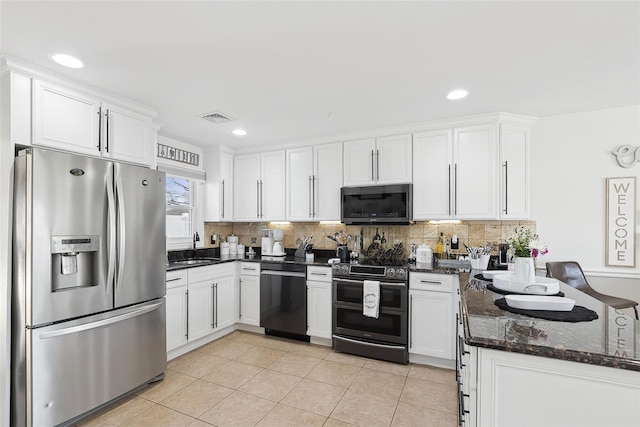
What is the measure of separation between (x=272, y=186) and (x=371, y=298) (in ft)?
6.60

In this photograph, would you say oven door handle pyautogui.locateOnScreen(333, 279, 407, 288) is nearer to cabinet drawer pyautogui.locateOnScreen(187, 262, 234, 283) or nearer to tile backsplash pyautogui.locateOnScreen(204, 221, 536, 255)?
tile backsplash pyautogui.locateOnScreen(204, 221, 536, 255)

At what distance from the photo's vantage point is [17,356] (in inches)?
78.0

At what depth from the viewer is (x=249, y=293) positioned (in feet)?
13.2

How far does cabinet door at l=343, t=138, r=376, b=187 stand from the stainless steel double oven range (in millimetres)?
987

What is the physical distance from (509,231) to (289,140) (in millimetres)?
2798

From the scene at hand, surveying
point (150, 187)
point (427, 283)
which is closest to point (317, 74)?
point (150, 187)

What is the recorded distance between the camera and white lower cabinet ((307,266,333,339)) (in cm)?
355

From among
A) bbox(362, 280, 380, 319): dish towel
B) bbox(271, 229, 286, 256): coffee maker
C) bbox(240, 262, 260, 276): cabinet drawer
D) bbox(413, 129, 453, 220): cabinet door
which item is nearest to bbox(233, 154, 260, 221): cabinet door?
bbox(271, 229, 286, 256): coffee maker

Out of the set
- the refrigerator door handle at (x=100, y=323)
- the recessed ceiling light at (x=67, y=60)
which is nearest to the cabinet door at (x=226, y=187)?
the refrigerator door handle at (x=100, y=323)

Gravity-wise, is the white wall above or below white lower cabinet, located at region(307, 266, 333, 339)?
above

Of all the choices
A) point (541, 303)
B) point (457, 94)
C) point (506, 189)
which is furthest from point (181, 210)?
point (541, 303)

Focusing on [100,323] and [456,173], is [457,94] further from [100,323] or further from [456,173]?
[100,323]

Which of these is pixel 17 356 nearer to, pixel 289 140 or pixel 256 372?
pixel 256 372

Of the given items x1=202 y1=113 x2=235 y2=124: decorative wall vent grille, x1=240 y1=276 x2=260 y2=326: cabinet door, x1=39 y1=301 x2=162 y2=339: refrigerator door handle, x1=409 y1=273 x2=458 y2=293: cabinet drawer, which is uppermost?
x1=202 y1=113 x2=235 y2=124: decorative wall vent grille
